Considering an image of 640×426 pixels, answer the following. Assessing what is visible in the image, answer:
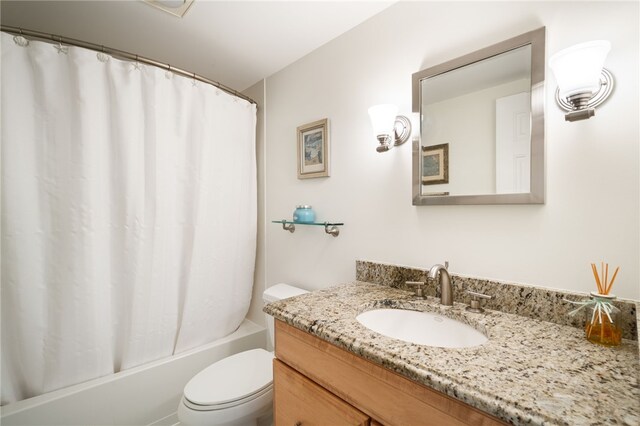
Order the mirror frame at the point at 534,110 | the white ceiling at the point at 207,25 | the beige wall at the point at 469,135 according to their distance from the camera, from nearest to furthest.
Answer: the mirror frame at the point at 534,110, the beige wall at the point at 469,135, the white ceiling at the point at 207,25

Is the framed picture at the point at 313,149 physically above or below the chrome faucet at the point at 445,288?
above

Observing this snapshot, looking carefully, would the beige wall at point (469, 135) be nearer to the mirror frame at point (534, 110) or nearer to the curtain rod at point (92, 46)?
the mirror frame at point (534, 110)

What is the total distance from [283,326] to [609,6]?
1.40 m

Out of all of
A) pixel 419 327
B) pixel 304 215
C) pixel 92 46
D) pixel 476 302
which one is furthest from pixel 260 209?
pixel 476 302

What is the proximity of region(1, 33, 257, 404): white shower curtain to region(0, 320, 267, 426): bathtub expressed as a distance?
0.06 m

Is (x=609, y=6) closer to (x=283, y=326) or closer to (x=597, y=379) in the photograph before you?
(x=597, y=379)

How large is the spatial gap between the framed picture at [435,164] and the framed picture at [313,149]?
1.85 ft

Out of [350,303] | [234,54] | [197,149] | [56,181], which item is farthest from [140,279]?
[234,54]

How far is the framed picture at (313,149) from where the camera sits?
156 centimetres

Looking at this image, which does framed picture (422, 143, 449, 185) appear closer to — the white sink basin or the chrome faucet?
the chrome faucet

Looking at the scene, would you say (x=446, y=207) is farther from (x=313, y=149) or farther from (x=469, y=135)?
(x=313, y=149)

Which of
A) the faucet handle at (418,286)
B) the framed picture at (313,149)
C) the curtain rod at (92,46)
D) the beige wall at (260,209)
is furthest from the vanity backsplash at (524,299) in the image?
the curtain rod at (92,46)

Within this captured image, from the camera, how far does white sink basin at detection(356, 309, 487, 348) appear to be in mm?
915

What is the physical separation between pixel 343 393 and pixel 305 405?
18 cm
